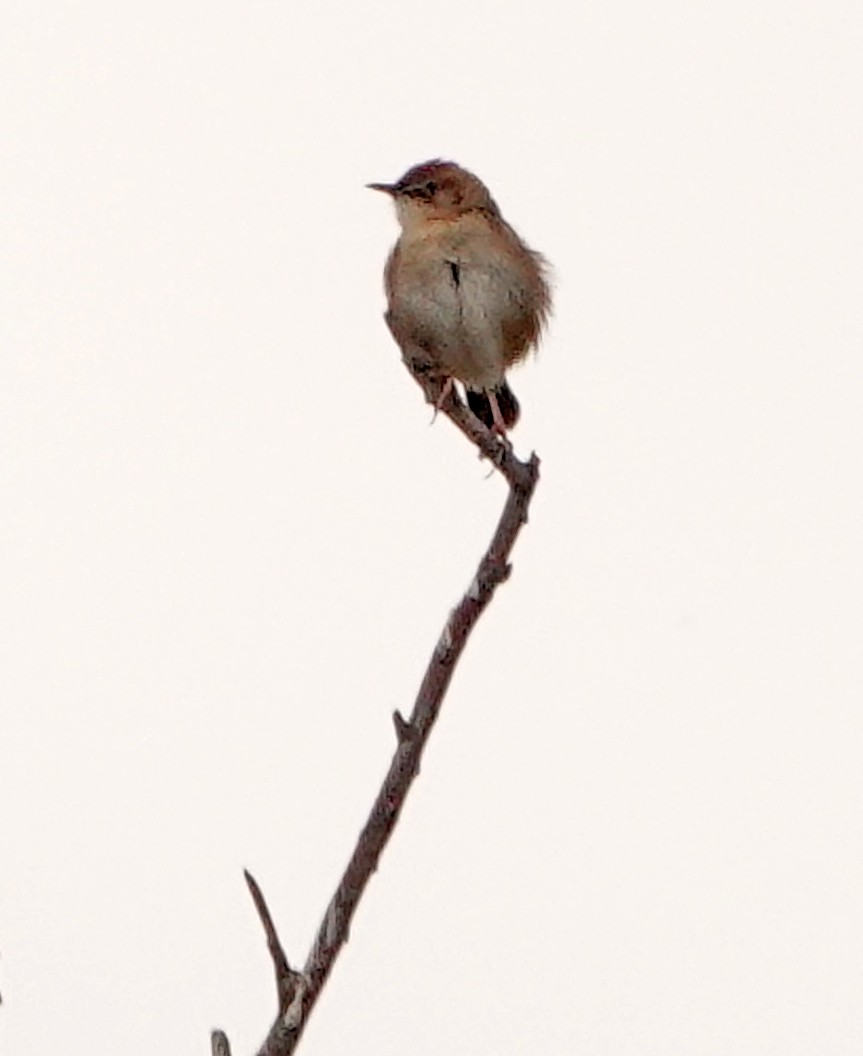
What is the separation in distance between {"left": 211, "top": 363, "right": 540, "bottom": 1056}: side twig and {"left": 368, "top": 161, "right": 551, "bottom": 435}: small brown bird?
2.69m

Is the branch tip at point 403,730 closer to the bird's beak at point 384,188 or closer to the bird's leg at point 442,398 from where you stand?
the bird's leg at point 442,398

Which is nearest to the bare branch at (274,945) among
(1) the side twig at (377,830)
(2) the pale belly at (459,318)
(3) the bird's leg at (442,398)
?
(1) the side twig at (377,830)

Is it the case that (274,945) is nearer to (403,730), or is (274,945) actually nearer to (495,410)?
(403,730)

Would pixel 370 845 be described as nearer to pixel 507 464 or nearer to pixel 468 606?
pixel 468 606

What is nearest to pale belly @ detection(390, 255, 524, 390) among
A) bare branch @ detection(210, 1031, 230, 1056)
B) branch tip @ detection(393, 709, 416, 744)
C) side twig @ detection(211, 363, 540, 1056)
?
side twig @ detection(211, 363, 540, 1056)

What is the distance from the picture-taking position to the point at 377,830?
3.61 m

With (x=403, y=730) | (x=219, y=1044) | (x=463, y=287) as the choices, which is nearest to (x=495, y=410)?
(x=463, y=287)

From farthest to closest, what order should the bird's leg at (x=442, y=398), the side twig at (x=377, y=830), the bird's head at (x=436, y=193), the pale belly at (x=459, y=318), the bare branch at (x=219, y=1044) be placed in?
the bird's head at (x=436, y=193) < the pale belly at (x=459, y=318) < the bird's leg at (x=442, y=398) < the side twig at (x=377, y=830) < the bare branch at (x=219, y=1044)

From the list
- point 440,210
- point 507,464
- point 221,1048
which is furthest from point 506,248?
point 221,1048

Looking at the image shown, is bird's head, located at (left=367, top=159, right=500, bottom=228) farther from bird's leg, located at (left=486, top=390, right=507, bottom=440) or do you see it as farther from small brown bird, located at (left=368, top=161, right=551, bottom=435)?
bird's leg, located at (left=486, top=390, right=507, bottom=440)

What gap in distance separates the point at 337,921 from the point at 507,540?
1256 mm

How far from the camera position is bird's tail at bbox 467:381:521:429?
7422 mm

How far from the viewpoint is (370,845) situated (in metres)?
3.62

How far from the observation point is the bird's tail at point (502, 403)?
7.42 m
